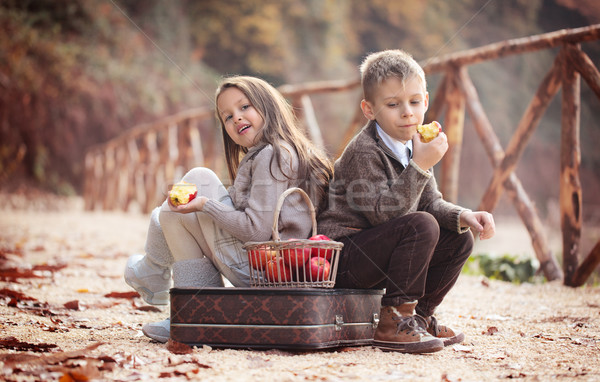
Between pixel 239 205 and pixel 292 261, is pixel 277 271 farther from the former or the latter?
pixel 239 205

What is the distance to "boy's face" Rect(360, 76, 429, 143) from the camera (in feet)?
6.45

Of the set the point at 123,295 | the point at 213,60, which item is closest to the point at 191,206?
the point at 123,295

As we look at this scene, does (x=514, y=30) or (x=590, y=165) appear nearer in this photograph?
(x=590, y=165)

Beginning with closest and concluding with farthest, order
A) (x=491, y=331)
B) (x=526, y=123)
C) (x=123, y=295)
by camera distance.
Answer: (x=491, y=331) < (x=123, y=295) < (x=526, y=123)

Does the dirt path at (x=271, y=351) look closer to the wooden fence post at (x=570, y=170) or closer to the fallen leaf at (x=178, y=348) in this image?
the fallen leaf at (x=178, y=348)

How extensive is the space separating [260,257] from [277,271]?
0.25 feet

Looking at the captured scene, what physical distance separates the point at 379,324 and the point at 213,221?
2.26ft

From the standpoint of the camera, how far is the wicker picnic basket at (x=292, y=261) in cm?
176

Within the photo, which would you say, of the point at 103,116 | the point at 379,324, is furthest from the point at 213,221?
the point at 103,116

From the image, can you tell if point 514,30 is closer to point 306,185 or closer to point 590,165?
point 590,165

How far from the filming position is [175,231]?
2.03 m

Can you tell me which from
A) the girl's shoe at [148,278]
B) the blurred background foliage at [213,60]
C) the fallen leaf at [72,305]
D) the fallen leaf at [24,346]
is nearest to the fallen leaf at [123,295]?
the fallen leaf at [72,305]

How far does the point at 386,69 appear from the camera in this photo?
1.99 m

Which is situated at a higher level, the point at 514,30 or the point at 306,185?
the point at 514,30
